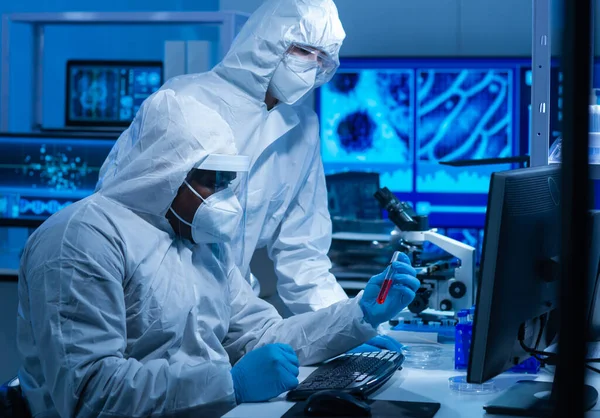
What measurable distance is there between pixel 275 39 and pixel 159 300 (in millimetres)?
1227

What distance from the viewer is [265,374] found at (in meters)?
1.47

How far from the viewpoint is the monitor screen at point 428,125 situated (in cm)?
429

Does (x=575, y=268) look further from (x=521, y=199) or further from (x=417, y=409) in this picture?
(x=417, y=409)

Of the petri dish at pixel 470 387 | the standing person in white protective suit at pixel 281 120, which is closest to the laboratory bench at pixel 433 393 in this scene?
the petri dish at pixel 470 387

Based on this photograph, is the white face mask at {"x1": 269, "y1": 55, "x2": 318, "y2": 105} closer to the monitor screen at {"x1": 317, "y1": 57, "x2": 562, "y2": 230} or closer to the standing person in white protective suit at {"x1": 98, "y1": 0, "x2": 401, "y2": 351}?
the standing person in white protective suit at {"x1": 98, "y1": 0, "x2": 401, "y2": 351}

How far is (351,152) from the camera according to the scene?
4449 millimetres

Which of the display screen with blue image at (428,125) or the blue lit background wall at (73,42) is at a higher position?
the blue lit background wall at (73,42)

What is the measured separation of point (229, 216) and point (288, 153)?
3.44ft

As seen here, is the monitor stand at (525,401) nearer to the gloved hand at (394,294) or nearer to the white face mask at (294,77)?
the gloved hand at (394,294)

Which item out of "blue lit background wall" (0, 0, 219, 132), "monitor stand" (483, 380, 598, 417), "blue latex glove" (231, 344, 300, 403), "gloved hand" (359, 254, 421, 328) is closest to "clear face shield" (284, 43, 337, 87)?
"gloved hand" (359, 254, 421, 328)

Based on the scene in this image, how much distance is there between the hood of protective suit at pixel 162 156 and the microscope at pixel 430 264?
2.02 feet

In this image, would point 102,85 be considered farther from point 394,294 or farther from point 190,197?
point 394,294

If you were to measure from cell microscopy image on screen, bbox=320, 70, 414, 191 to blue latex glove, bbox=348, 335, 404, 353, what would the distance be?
2574 millimetres

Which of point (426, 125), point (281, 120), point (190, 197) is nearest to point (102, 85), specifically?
point (281, 120)
